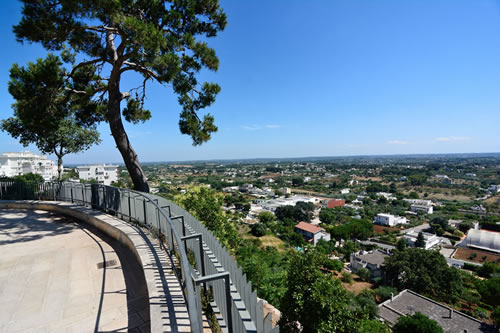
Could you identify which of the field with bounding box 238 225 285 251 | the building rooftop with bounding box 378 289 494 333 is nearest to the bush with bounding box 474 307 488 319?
the building rooftop with bounding box 378 289 494 333

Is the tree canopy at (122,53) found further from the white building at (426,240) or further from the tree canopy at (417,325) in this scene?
the white building at (426,240)

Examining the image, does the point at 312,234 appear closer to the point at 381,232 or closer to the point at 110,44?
the point at 381,232

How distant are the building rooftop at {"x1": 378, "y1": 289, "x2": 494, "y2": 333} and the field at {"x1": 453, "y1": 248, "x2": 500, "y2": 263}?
907 inches

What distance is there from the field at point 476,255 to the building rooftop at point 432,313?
23037mm

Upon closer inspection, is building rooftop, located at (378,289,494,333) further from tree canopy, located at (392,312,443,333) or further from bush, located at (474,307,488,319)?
bush, located at (474,307,488,319)

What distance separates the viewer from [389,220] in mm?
56062

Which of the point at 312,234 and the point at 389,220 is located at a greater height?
the point at 312,234

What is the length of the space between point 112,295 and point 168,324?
1.55 m

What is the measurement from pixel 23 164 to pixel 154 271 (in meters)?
71.7

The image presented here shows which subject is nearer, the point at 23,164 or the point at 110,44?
the point at 110,44

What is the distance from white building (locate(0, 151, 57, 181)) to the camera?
53.9 metres

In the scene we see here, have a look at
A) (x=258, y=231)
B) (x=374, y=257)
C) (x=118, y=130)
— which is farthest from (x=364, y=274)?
(x=118, y=130)

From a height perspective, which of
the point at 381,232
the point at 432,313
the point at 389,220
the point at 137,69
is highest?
the point at 137,69

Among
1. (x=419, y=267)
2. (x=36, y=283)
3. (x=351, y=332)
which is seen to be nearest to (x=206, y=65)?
(x=36, y=283)
